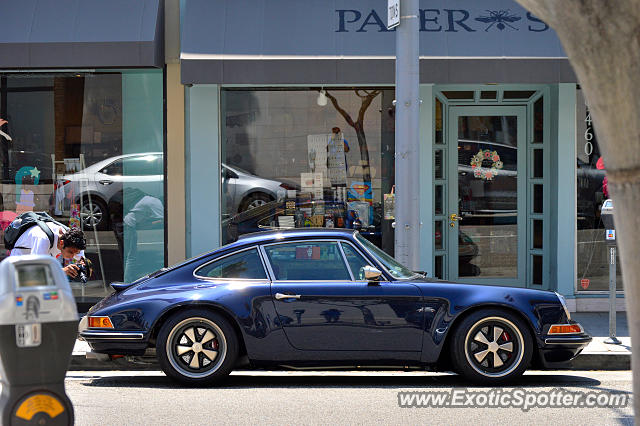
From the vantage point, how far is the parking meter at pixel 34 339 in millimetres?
3746

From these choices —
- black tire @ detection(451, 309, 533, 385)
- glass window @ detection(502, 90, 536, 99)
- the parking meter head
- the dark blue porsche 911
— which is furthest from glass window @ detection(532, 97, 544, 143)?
the parking meter head

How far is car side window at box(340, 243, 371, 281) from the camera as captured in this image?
7289 millimetres

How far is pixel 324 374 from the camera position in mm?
7953

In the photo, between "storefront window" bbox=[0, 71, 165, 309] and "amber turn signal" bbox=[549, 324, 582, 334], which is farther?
"storefront window" bbox=[0, 71, 165, 309]

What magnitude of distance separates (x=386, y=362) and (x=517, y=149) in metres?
5.97

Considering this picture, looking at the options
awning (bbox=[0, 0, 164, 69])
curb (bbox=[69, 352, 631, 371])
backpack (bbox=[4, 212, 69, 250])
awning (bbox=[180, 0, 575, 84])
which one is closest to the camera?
backpack (bbox=[4, 212, 69, 250])

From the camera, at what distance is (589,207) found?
37.8ft

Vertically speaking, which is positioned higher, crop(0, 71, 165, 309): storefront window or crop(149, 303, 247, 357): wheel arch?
crop(0, 71, 165, 309): storefront window

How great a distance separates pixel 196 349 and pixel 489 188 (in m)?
6.37

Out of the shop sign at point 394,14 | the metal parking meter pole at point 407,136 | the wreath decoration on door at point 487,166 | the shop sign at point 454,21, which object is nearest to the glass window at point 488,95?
the wreath decoration on door at point 487,166

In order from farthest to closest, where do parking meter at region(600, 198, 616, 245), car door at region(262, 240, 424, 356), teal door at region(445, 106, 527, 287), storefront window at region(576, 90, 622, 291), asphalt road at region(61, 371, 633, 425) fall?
teal door at region(445, 106, 527, 287) → storefront window at region(576, 90, 622, 291) → parking meter at region(600, 198, 616, 245) → car door at region(262, 240, 424, 356) → asphalt road at region(61, 371, 633, 425)

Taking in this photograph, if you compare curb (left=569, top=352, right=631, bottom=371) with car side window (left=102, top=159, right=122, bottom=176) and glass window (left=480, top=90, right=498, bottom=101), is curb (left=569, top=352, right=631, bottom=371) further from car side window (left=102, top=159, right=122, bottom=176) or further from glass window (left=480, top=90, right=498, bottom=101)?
car side window (left=102, top=159, right=122, bottom=176)

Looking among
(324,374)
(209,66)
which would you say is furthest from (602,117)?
(209,66)

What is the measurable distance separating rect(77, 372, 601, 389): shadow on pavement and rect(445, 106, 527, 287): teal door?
14.6ft
